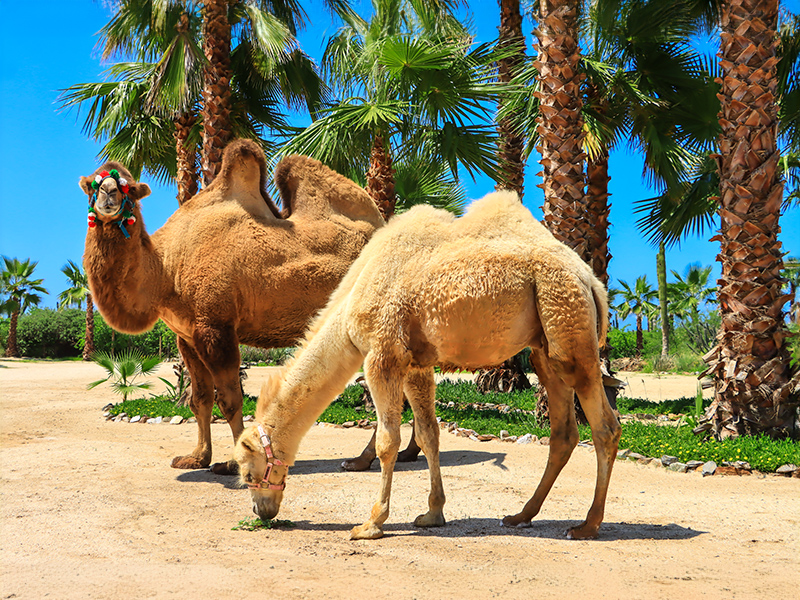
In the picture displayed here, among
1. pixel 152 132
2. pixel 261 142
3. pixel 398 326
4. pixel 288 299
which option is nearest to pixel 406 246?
pixel 398 326

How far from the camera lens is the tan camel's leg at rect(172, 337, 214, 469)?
7023 mm

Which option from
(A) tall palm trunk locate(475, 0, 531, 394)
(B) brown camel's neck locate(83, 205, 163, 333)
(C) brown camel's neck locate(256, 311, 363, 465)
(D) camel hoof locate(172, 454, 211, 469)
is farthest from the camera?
(A) tall palm trunk locate(475, 0, 531, 394)

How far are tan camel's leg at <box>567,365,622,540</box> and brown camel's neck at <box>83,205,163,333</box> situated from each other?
167 inches

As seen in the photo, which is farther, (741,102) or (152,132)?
(152,132)

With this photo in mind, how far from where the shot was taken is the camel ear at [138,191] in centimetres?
630

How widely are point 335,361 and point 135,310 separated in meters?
2.86

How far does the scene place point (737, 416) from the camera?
7.85 m

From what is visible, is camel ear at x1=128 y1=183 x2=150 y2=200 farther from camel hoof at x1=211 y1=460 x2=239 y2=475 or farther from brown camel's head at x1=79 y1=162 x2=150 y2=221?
camel hoof at x1=211 y1=460 x2=239 y2=475

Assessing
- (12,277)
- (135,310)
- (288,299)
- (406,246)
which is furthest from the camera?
(12,277)

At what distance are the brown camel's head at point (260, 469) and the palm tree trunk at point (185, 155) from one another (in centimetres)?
1025

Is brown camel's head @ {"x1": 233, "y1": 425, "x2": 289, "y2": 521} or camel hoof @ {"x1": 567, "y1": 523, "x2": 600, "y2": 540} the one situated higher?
brown camel's head @ {"x1": 233, "y1": 425, "x2": 289, "y2": 521}

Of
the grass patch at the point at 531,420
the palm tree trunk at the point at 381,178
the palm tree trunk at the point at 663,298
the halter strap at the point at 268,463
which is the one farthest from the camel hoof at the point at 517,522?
the palm tree trunk at the point at 663,298

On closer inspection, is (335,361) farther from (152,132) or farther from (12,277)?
(12,277)

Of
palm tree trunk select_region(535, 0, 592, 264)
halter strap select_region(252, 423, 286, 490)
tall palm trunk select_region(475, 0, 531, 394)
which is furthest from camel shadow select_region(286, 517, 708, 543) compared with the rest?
tall palm trunk select_region(475, 0, 531, 394)
